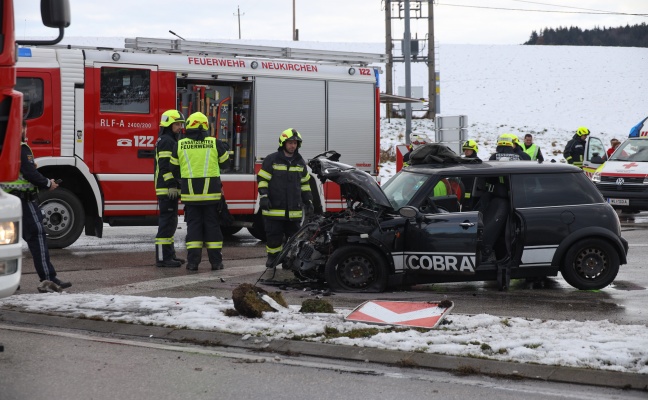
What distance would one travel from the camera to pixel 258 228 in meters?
15.2

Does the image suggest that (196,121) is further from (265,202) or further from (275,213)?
(275,213)

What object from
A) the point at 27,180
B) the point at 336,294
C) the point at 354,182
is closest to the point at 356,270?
the point at 336,294

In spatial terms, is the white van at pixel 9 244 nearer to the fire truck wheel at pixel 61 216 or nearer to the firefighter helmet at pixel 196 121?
the firefighter helmet at pixel 196 121

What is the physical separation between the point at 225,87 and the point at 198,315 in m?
7.37

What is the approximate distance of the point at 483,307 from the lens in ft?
29.5

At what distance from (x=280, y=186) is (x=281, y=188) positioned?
0.03 m

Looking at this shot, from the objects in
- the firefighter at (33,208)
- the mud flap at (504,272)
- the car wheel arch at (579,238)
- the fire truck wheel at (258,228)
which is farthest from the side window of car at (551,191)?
the fire truck wheel at (258,228)

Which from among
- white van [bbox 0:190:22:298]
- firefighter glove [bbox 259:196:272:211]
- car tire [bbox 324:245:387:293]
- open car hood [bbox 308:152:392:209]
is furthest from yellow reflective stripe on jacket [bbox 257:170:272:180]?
white van [bbox 0:190:22:298]

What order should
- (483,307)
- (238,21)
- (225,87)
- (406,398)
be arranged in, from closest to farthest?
(406,398), (483,307), (225,87), (238,21)

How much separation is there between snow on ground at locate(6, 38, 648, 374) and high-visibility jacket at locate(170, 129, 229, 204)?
2600mm

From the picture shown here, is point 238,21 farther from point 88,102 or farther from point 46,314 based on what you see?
point 46,314

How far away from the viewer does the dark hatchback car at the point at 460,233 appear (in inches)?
386

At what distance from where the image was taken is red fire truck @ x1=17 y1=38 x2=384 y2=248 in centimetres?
1337

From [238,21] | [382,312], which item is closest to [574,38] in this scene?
[238,21]
